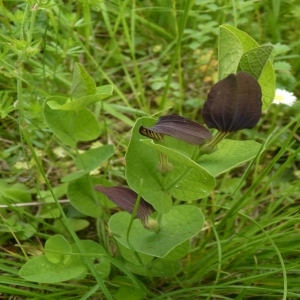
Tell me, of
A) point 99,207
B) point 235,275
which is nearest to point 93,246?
point 99,207

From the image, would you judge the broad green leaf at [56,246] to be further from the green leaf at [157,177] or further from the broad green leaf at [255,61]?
the broad green leaf at [255,61]

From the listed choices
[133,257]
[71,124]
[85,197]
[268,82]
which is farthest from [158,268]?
[268,82]

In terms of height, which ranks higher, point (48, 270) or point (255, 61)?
point (255, 61)

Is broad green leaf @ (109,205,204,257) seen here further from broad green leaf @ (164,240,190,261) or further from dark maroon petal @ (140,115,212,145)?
dark maroon petal @ (140,115,212,145)

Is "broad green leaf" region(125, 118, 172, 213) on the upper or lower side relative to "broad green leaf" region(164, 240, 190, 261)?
upper

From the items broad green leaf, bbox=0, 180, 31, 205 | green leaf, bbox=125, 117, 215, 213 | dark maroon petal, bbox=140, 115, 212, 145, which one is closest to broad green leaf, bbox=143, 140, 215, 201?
green leaf, bbox=125, 117, 215, 213

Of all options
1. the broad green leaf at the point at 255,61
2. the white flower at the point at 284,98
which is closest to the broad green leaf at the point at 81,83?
the broad green leaf at the point at 255,61

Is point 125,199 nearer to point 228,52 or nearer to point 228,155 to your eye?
point 228,155
